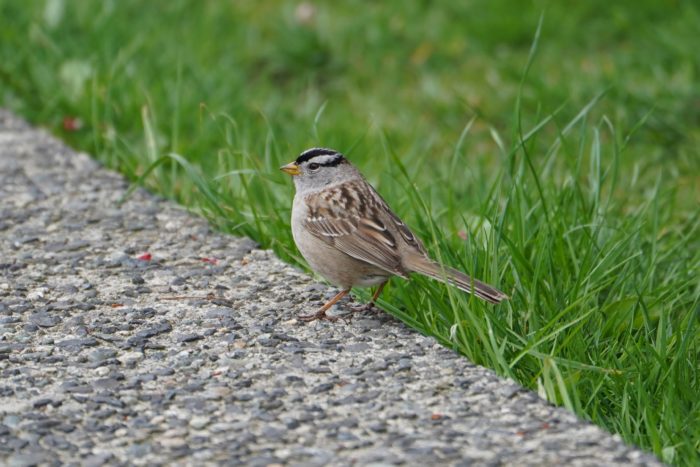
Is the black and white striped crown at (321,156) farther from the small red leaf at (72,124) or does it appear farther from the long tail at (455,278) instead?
A: the small red leaf at (72,124)

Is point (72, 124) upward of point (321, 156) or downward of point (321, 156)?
downward

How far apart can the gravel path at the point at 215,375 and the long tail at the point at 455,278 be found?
0.76 feet

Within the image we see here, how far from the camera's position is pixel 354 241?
461 centimetres

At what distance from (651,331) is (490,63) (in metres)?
4.80

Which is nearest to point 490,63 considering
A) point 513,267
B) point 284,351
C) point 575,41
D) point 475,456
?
point 575,41

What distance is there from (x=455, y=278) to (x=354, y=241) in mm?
574

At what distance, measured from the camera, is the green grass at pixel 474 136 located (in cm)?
411

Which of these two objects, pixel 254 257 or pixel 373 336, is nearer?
pixel 373 336

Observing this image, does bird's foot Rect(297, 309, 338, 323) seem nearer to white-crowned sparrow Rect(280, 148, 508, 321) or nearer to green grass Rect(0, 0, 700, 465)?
white-crowned sparrow Rect(280, 148, 508, 321)

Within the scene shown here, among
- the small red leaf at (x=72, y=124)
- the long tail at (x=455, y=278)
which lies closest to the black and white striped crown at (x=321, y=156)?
the long tail at (x=455, y=278)

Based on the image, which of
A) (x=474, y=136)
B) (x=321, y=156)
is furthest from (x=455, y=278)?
(x=474, y=136)

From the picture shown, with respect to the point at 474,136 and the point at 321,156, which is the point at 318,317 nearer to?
the point at 321,156

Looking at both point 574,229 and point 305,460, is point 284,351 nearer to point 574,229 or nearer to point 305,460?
point 305,460

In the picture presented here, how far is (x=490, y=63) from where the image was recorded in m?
8.76
